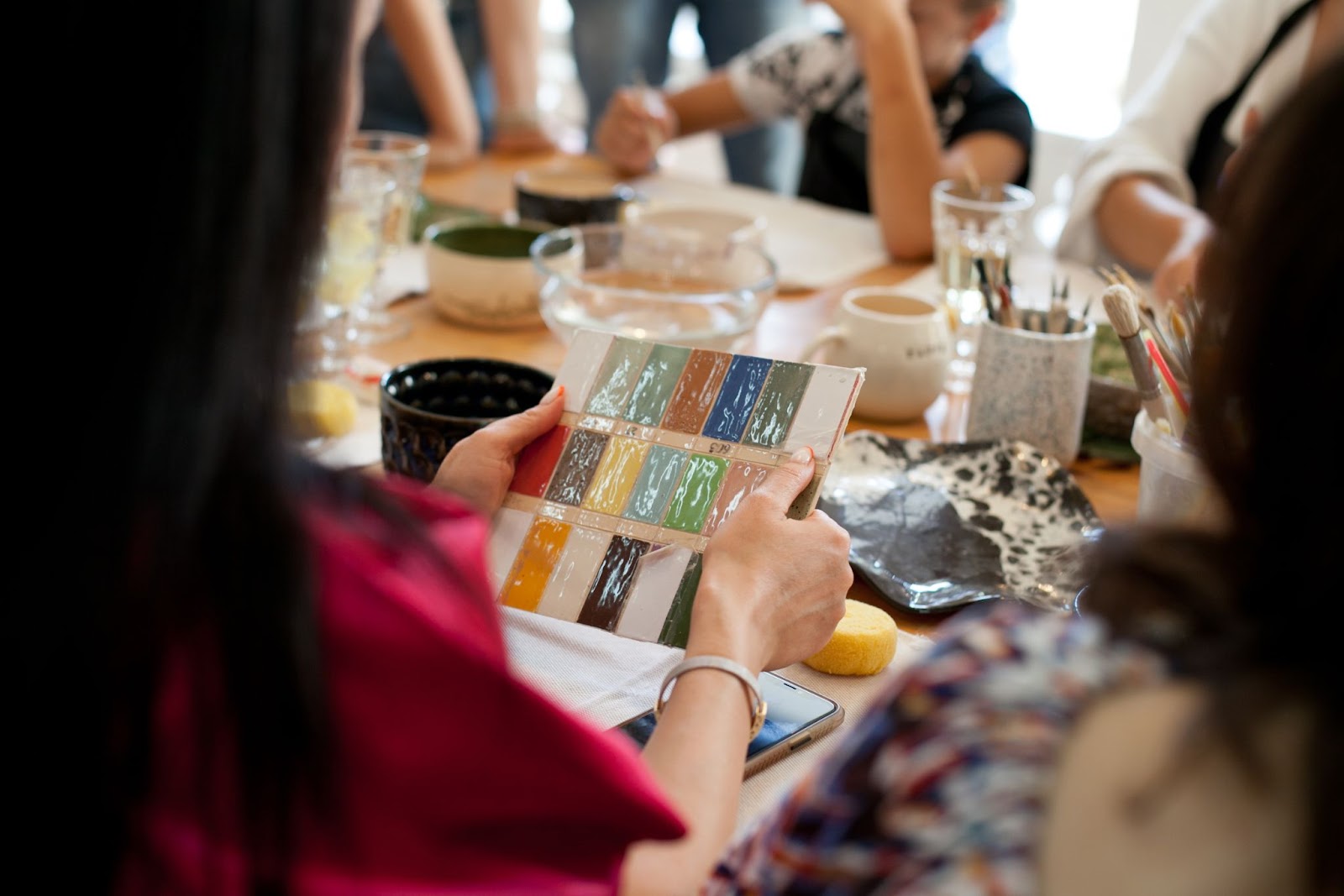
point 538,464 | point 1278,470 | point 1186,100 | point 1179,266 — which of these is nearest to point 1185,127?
point 1186,100

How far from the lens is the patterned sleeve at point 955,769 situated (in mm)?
342

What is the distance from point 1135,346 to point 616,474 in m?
0.36

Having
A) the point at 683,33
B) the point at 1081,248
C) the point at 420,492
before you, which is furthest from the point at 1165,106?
the point at 683,33

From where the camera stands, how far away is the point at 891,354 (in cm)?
103

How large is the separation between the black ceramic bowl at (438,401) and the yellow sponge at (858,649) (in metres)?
0.28

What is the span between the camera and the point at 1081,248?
1.58 metres

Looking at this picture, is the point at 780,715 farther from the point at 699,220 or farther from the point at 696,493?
the point at 699,220

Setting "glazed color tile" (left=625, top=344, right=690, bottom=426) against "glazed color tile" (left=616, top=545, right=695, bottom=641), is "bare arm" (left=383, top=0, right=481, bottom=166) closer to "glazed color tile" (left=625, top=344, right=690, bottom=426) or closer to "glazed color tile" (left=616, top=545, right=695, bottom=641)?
"glazed color tile" (left=625, top=344, right=690, bottom=426)

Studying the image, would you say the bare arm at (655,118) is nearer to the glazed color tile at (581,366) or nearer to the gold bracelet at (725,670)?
the glazed color tile at (581,366)

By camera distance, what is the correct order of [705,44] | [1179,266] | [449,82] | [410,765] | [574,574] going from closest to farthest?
[410,765]
[574,574]
[1179,266]
[449,82]
[705,44]

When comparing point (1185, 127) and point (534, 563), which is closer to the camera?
point (534, 563)

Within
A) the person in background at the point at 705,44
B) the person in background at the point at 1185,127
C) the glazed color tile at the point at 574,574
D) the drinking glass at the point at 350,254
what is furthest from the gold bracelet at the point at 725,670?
the person in background at the point at 705,44

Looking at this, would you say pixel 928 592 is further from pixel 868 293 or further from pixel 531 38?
pixel 531 38

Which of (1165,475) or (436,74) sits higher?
(1165,475)
